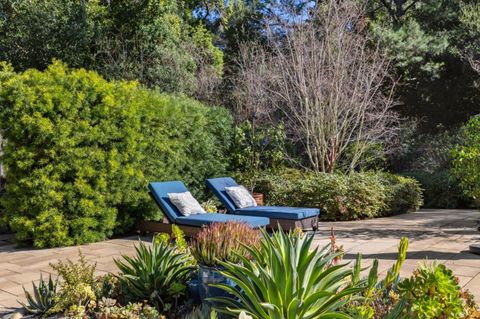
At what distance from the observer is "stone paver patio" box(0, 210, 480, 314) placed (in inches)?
193

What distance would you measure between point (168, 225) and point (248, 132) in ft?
16.8

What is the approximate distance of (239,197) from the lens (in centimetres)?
814

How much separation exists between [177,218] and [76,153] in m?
1.88

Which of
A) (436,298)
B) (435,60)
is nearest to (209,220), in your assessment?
(436,298)

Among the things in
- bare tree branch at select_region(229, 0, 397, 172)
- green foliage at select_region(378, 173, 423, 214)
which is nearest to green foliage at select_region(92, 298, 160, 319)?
bare tree branch at select_region(229, 0, 397, 172)

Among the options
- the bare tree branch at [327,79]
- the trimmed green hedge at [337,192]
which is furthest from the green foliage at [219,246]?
the bare tree branch at [327,79]

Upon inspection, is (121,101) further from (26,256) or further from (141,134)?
(26,256)

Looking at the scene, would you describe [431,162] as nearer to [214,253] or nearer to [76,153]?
[76,153]

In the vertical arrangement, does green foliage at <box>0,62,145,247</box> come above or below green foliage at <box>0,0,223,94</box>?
below

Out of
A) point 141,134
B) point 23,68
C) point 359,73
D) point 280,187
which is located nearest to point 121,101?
point 141,134

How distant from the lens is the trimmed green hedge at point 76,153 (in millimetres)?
6617

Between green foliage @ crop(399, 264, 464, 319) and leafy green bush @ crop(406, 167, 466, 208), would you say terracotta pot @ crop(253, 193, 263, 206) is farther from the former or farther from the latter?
green foliage @ crop(399, 264, 464, 319)

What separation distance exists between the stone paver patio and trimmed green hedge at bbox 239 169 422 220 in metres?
0.47

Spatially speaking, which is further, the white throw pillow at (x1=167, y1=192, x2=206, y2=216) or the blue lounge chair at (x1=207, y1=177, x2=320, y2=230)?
the blue lounge chair at (x1=207, y1=177, x2=320, y2=230)
